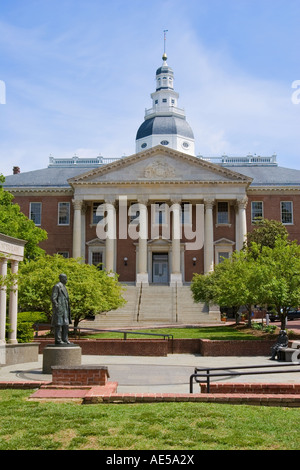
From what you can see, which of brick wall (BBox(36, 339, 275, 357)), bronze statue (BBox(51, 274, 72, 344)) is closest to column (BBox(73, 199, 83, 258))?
brick wall (BBox(36, 339, 275, 357))

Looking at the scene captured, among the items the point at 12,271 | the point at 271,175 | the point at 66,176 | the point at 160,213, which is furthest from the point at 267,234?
the point at 66,176

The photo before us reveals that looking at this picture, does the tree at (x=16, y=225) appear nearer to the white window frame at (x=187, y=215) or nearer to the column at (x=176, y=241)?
the column at (x=176, y=241)

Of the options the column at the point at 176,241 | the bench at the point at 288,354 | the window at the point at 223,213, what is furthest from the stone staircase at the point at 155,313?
the bench at the point at 288,354

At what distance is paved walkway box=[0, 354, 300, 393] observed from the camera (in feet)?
43.4

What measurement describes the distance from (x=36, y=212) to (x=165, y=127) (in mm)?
41717

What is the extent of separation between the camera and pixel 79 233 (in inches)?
2103

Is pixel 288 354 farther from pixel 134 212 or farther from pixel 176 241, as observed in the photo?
pixel 134 212

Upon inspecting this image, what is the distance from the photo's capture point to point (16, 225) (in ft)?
114

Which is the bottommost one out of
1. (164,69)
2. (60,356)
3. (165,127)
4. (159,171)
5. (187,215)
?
(60,356)

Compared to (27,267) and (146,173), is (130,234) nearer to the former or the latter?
(146,173)

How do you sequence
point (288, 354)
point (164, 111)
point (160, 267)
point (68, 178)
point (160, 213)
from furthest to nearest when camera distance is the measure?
point (164, 111) < point (68, 178) < point (160, 267) < point (160, 213) < point (288, 354)

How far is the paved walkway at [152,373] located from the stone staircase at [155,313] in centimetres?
1738

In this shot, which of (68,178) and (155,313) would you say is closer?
(155,313)

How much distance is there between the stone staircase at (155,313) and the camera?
39625 millimetres
